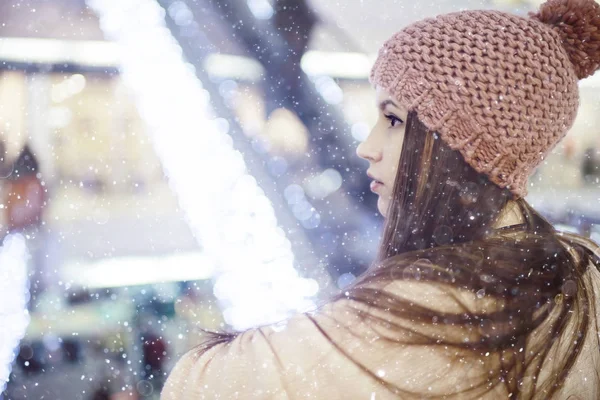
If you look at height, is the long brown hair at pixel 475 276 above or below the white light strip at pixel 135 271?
above

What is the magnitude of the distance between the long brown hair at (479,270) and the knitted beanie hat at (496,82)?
0.9 inches

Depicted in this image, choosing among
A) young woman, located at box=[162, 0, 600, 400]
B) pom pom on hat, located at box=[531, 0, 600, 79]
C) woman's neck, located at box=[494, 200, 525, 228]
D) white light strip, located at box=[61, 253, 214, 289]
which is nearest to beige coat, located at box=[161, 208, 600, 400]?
young woman, located at box=[162, 0, 600, 400]

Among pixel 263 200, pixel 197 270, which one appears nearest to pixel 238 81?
pixel 263 200

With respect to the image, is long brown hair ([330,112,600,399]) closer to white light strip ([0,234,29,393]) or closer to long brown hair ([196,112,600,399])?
long brown hair ([196,112,600,399])

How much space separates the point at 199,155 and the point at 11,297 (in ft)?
1.86

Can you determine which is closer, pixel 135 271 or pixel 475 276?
pixel 475 276

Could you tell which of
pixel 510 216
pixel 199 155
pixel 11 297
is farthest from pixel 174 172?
pixel 510 216

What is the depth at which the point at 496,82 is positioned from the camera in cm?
55

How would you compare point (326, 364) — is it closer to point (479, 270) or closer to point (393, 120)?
point (479, 270)

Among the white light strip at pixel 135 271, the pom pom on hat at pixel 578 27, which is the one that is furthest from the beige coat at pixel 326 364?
the white light strip at pixel 135 271

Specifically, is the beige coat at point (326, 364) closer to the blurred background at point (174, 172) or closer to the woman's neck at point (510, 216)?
the woman's neck at point (510, 216)

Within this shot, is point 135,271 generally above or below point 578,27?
below

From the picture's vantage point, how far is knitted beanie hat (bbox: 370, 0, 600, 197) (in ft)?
1.82

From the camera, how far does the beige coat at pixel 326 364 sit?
44cm
